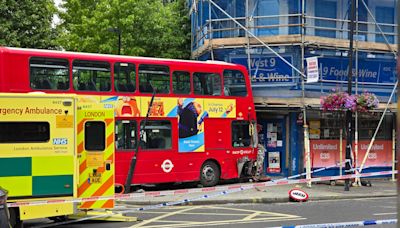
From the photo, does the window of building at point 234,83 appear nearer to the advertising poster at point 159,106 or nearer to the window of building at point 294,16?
the advertising poster at point 159,106

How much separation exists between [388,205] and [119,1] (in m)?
16.8

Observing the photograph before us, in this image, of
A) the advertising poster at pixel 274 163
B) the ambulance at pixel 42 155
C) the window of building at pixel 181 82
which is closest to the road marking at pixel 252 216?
the ambulance at pixel 42 155

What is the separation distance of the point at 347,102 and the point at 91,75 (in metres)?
8.07

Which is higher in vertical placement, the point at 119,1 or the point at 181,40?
the point at 119,1

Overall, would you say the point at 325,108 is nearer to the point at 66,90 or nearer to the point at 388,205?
the point at 388,205

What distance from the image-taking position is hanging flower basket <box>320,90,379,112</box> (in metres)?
16.4

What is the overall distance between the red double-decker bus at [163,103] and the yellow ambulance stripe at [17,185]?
5.01m

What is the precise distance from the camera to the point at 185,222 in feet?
33.8

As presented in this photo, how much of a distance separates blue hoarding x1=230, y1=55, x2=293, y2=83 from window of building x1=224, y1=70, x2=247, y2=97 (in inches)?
74.9

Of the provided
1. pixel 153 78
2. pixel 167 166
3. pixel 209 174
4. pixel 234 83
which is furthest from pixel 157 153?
pixel 234 83

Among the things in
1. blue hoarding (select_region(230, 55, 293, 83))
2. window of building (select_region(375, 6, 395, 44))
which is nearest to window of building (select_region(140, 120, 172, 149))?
blue hoarding (select_region(230, 55, 293, 83))

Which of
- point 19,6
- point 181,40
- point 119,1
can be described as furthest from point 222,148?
point 19,6

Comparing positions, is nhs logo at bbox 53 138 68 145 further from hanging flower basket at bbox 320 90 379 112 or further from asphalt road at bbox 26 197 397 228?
hanging flower basket at bbox 320 90 379 112

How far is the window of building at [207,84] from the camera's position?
16.6 meters
